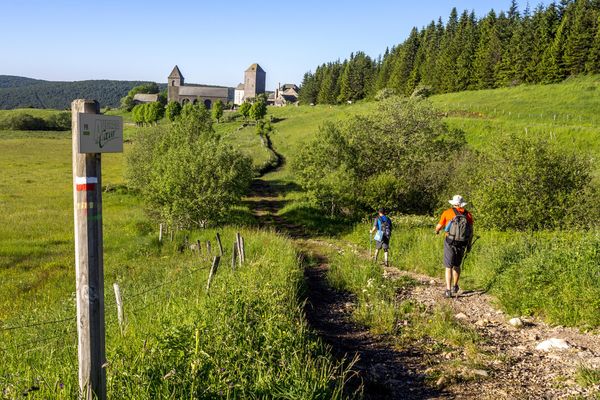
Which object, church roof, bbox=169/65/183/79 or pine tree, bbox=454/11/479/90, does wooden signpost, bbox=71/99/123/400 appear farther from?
church roof, bbox=169/65/183/79

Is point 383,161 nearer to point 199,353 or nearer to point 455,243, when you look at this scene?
point 455,243

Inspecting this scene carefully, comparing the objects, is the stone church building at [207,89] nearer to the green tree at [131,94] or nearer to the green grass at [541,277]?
the green tree at [131,94]

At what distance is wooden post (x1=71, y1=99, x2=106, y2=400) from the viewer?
3256 millimetres

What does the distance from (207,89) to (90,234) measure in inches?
6300

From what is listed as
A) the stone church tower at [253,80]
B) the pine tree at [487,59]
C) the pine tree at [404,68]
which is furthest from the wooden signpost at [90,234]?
the stone church tower at [253,80]

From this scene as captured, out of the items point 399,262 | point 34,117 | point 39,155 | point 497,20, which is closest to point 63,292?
point 399,262

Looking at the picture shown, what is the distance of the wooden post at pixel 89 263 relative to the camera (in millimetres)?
3256

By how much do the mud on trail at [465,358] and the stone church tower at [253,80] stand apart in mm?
164468

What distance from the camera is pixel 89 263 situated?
10.9ft

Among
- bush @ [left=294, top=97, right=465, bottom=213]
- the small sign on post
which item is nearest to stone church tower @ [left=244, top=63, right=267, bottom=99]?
bush @ [left=294, top=97, right=465, bottom=213]

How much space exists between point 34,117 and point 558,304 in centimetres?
12976

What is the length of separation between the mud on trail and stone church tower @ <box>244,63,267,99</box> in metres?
164

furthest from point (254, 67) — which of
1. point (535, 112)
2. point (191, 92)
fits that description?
point (535, 112)

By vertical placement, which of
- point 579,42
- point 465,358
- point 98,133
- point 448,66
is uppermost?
point 579,42
